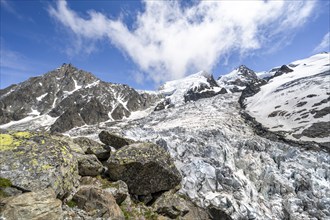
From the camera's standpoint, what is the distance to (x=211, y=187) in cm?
3494

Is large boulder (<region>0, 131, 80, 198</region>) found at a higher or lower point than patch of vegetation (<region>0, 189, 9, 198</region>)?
higher

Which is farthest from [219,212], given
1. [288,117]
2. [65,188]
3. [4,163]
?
[288,117]

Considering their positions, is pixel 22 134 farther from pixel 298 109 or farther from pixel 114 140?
pixel 298 109

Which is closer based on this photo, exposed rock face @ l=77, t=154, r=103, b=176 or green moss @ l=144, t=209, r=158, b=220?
green moss @ l=144, t=209, r=158, b=220

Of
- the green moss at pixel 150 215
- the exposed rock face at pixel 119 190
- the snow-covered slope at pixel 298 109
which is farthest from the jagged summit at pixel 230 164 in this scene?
the green moss at pixel 150 215

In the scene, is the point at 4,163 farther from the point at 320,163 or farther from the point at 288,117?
the point at 288,117

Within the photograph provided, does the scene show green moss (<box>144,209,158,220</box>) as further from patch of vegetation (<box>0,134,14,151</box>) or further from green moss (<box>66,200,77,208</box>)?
patch of vegetation (<box>0,134,14,151</box>)

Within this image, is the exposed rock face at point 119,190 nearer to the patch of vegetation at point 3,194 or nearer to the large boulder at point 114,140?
the large boulder at point 114,140

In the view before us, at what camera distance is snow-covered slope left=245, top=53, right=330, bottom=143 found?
249ft

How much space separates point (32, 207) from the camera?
9.76 metres

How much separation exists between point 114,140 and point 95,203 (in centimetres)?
768

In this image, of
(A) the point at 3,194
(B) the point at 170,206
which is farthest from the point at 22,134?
(B) the point at 170,206

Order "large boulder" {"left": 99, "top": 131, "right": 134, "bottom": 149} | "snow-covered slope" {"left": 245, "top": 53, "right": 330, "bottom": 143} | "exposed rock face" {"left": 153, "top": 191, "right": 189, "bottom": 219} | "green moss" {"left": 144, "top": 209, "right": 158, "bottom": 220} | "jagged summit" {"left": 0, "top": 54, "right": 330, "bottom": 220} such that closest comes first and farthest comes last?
"jagged summit" {"left": 0, "top": 54, "right": 330, "bottom": 220}
"green moss" {"left": 144, "top": 209, "right": 158, "bottom": 220}
"exposed rock face" {"left": 153, "top": 191, "right": 189, "bottom": 219}
"large boulder" {"left": 99, "top": 131, "right": 134, "bottom": 149}
"snow-covered slope" {"left": 245, "top": 53, "right": 330, "bottom": 143}

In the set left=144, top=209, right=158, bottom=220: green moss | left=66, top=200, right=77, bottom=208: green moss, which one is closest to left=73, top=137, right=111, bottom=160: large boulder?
left=144, top=209, right=158, bottom=220: green moss
